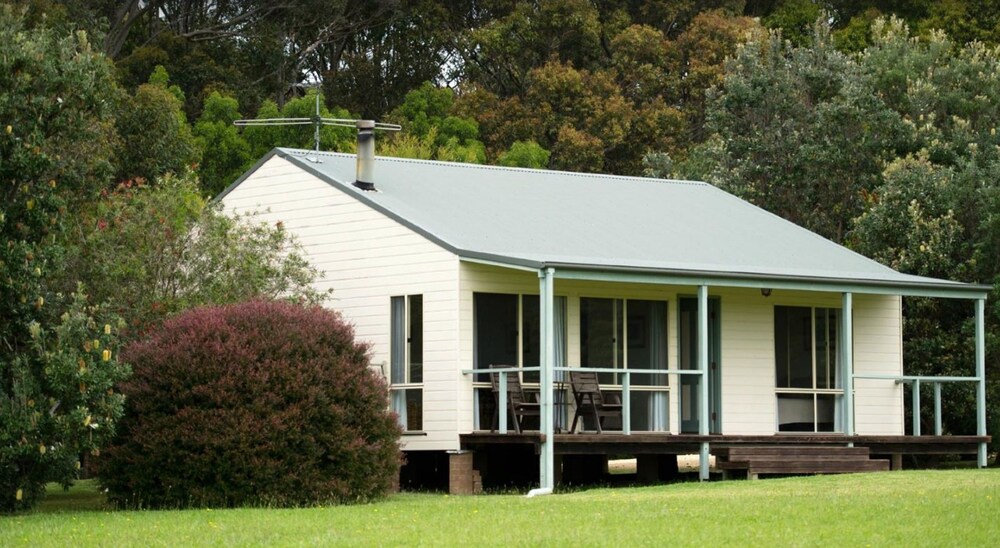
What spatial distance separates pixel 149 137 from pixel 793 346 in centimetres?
1421

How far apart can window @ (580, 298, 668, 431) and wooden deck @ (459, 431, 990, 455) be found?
1071mm

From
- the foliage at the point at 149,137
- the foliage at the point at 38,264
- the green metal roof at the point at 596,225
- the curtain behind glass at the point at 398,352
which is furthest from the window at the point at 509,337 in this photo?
the foliage at the point at 149,137

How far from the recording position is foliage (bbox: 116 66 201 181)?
3422 cm

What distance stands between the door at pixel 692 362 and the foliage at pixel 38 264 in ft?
31.1

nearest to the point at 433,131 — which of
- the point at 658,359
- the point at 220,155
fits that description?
the point at 220,155

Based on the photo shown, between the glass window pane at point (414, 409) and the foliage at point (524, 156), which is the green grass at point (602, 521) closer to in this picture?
the glass window pane at point (414, 409)

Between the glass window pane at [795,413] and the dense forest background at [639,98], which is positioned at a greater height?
the dense forest background at [639,98]

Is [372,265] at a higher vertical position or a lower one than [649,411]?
higher

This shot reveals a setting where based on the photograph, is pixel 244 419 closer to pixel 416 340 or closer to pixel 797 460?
pixel 416 340

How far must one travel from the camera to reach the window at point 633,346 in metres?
24.8

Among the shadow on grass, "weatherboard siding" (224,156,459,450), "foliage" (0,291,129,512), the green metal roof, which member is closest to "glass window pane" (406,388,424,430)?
"weatherboard siding" (224,156,459,450)

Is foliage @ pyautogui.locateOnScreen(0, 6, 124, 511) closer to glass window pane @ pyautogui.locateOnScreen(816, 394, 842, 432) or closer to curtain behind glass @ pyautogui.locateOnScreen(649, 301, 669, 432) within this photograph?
curtain behind glass @ pyautogui.locateOnScreen(649, 301, 669, 432)

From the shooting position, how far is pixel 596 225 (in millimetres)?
26469

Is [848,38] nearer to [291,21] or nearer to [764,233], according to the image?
[291,21]
